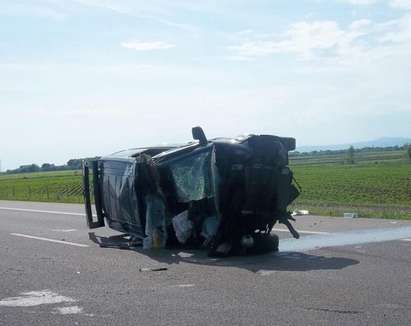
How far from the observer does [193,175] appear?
34.9 ft

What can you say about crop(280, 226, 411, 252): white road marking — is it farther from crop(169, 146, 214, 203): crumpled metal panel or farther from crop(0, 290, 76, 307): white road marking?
crop(0, 290, 76, 307): white road marking

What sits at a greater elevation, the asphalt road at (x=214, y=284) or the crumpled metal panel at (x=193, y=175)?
the crumpled metal panel at (x=193, y=175)

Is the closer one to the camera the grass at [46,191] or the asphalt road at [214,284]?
the asphalt road at [214,284]

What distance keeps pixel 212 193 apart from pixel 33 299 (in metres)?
3.59

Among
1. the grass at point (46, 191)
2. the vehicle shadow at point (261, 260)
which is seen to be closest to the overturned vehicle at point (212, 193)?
the vehicle shadow at point (261, 260)

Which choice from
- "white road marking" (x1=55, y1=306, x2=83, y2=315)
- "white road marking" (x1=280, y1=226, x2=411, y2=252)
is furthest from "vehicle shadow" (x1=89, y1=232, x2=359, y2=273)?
"white road marking" (x1=55, y1=306, x2=83, y2=315)

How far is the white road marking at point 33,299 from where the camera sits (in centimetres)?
722

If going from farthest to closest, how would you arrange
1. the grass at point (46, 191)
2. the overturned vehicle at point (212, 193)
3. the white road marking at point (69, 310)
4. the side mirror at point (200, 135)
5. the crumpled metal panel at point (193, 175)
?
the grass at point (46, 191)
the side mirror at point (200, 135)
the crumpled metal panel at point (193, 175)
the overturned vehicle at point (212, 193)
the white road marking at point (69, 310)

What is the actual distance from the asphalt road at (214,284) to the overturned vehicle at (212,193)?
0.38 metres

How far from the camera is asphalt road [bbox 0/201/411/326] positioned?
6469mm

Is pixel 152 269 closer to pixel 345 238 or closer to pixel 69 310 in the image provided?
pixel 69 310

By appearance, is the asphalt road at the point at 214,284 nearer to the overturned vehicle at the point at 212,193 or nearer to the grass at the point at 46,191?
the overturned vehicle at the point at 212,193

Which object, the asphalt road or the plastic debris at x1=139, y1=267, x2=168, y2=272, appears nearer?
the asphalt road

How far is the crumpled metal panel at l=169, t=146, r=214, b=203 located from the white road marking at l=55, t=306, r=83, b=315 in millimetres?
3771
